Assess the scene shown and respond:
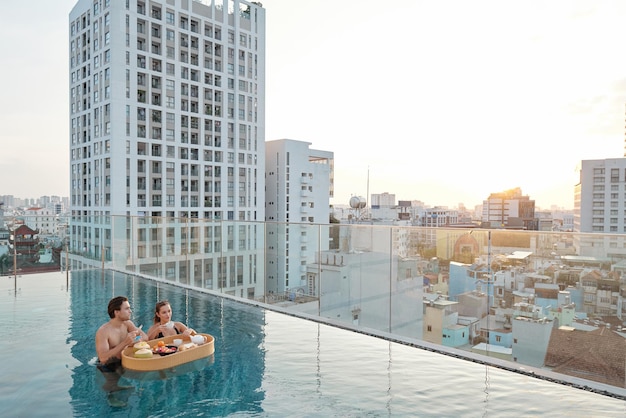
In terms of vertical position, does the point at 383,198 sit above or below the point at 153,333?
above

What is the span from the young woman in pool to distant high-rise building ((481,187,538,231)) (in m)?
104

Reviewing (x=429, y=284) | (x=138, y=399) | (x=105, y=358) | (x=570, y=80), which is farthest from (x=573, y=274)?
(x=570, y=80)

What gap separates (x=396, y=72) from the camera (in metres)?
28.2

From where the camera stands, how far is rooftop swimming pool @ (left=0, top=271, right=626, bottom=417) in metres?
3.95

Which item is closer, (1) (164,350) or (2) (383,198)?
(1) (164,350)

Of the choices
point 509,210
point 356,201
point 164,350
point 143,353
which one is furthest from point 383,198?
point 143,353

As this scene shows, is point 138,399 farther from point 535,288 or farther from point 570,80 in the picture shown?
point 570,80

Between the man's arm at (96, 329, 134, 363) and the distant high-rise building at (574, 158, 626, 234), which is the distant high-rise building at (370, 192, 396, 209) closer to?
the distant high-rise building at (574, 158, 626, 234)

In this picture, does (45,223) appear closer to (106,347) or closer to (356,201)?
(106,347)

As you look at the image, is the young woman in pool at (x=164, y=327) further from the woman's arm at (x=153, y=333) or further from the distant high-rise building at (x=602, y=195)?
the distant high-rise building at (x=602, y=195)

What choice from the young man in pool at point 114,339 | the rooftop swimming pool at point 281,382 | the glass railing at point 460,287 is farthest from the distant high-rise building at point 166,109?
the young man in pool at point 114,339

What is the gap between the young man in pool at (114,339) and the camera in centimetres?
487

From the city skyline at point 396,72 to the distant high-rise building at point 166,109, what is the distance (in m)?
2.29

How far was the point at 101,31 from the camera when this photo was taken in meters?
36.8
